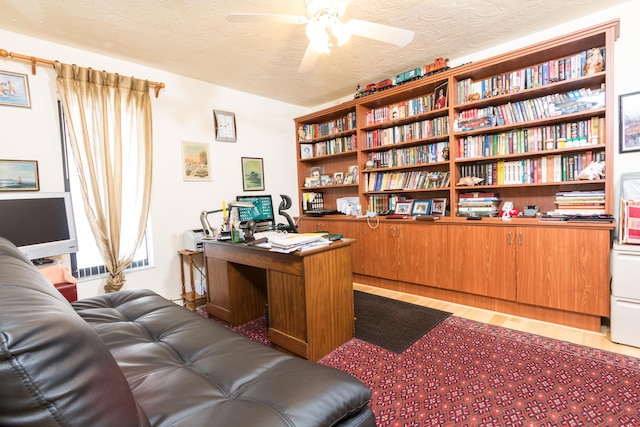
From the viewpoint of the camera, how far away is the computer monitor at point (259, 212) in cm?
303

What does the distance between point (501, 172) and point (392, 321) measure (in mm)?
1721

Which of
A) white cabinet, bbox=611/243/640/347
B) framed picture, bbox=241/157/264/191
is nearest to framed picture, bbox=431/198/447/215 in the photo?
white cabinet, bbox=611/243/640/347

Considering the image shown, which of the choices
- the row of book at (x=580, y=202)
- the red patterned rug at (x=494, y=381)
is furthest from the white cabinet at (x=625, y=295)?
the row of book at (x=580, y=202)

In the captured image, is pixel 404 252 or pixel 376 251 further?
pixel 376 251

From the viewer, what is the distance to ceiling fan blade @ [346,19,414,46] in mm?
1883

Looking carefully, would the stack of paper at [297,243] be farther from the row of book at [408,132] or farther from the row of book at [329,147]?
the row of book at [329,147]

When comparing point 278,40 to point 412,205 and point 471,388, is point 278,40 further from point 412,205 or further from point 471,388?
point 471,388

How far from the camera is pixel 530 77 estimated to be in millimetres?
2629

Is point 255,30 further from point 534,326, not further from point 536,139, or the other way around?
point 534,326

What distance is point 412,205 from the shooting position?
3.38 m

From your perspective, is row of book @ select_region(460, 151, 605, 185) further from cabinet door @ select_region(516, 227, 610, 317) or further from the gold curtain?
the gold curtain

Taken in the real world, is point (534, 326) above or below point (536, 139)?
below

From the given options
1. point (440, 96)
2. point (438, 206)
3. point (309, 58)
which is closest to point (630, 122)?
point (440, 96)

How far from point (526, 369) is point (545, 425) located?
1.55 feet
